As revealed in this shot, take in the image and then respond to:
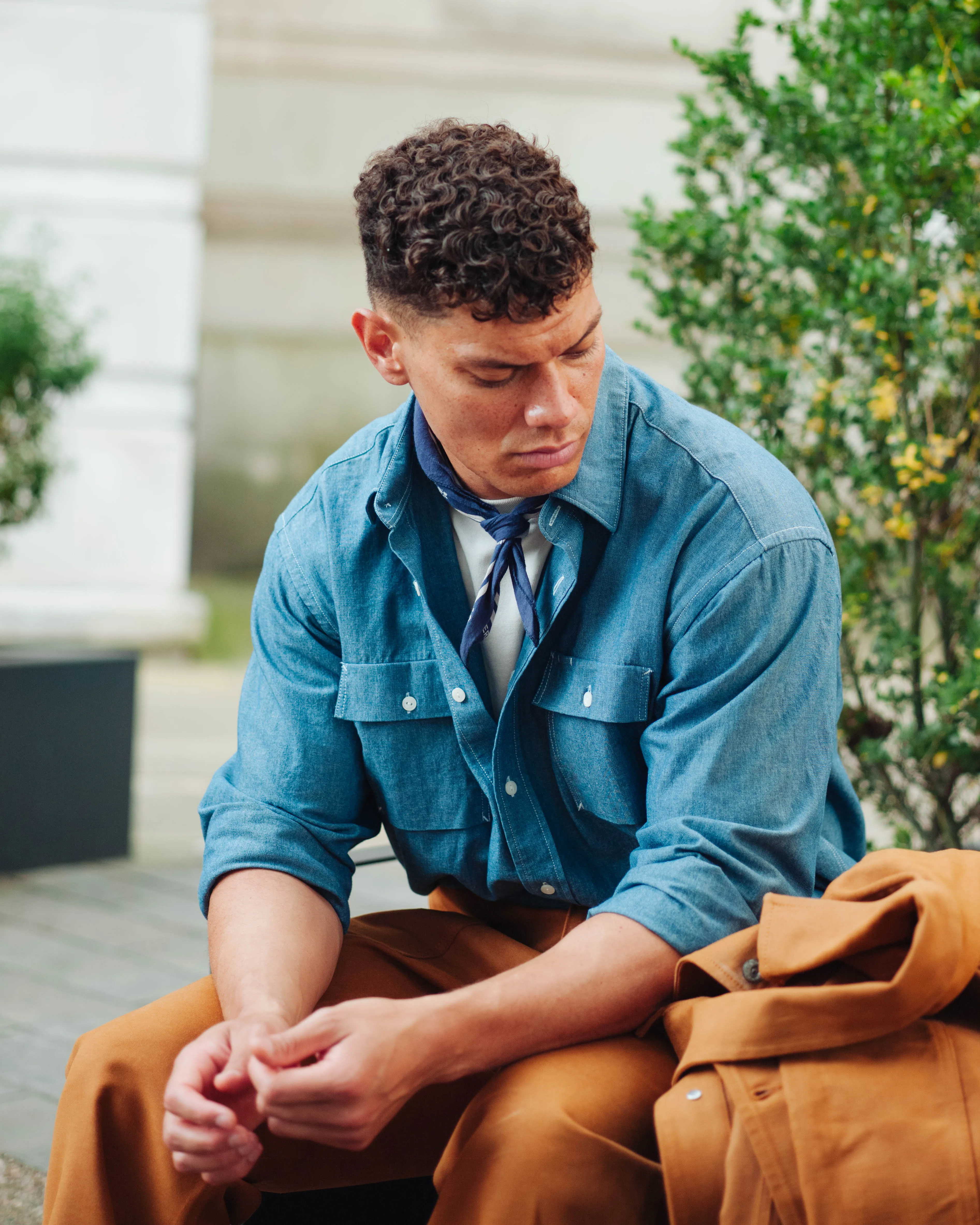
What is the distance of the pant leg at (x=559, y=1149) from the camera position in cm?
140

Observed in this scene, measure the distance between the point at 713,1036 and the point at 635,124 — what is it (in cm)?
970

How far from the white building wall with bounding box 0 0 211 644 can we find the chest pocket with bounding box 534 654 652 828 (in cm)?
769

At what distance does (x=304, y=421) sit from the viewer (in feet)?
34.2

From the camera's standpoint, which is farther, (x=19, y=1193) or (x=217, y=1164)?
(x=19, y=1193)

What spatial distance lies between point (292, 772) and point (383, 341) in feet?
1.90

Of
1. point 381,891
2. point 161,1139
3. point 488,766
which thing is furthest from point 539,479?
point 381,891

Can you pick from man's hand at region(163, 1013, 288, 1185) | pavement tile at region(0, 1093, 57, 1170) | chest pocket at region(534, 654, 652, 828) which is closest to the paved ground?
pavement tile at region(0, 1093, 57, 1170)

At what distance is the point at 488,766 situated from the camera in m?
1.82

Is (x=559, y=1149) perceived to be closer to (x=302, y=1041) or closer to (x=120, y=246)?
(x=302, y=1041)

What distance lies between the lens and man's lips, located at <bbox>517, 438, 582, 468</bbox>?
1701mm

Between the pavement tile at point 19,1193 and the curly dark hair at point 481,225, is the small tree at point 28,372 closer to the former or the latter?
the pavement tile at point 19,1193

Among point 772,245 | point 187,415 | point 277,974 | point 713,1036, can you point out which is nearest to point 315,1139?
point 277,974

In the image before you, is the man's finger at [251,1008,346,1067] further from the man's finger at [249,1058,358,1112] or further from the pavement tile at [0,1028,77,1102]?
the pavement tile at [0,1028,77,1102]

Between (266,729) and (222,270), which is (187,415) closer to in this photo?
(222,270)
